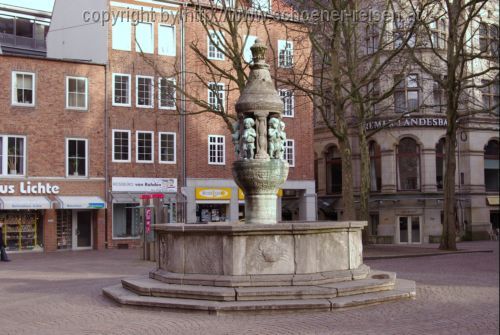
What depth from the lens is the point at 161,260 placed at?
13.5 meters

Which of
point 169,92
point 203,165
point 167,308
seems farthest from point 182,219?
point 167,308

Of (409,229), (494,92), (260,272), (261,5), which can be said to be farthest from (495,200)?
(409,229)

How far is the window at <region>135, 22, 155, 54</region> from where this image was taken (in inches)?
1448

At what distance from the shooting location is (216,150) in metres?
38.5

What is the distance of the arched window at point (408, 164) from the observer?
138ft

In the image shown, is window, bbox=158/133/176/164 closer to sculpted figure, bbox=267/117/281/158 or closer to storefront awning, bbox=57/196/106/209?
storefront awning, bbox=57/196/106/209

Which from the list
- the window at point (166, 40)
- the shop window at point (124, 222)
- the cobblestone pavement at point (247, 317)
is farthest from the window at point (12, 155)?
the cobblestone pavement at point (247, 317)

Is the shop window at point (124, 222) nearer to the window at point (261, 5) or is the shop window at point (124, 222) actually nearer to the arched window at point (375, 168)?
the window at point (261, 5)

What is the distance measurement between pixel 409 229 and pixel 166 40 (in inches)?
766

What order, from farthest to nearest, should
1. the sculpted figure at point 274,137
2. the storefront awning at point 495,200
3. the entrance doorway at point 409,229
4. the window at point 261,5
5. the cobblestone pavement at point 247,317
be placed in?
the entrance doorway at point 409,229 → the window at point 261,5 → the sculpted figure at point 274,137 → the cobblestone pavement at point 247,317 → the storefront awning at point 495,200

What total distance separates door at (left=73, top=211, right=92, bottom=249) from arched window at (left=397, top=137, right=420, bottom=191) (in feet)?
66.1

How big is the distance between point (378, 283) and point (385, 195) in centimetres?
3117

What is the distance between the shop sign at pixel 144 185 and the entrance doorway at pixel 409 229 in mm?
15176

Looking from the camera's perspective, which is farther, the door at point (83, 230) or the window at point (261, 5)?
the door at point (83, 230)
